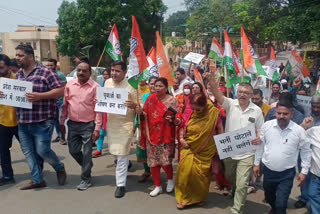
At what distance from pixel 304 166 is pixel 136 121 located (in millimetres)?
2452

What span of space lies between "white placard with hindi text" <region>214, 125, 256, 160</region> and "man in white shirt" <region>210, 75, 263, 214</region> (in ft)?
0.28

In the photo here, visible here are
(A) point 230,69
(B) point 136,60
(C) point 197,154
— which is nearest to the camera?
(C) point 197,154

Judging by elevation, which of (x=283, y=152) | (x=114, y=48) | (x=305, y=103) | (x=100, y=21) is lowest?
(x=283, y=152)

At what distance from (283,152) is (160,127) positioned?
1558 millimetres

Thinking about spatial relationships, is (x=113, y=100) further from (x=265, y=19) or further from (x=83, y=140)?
(x=265, y=19)

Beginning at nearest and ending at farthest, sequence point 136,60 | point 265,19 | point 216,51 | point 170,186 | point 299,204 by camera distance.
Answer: point 299,204, point 170,186, point 136,60, point 216,51, point 265,19

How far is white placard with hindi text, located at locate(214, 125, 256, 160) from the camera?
3623mm

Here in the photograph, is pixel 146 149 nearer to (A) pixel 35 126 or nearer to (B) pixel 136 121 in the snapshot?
(B) pixel 136 121

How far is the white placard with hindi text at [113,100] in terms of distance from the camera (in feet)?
13.6

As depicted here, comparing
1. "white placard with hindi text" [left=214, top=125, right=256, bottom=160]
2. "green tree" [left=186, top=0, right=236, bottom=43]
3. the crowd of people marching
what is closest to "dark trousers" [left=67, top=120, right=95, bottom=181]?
the crowd of people marching

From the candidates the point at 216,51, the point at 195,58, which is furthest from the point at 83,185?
the point at 216,51

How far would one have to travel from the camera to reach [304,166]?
3.26 m

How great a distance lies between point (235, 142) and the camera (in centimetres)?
366

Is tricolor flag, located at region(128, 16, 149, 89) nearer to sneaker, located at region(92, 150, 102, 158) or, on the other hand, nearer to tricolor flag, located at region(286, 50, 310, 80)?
sneaker, located at region(92, 150, 102, 158)
